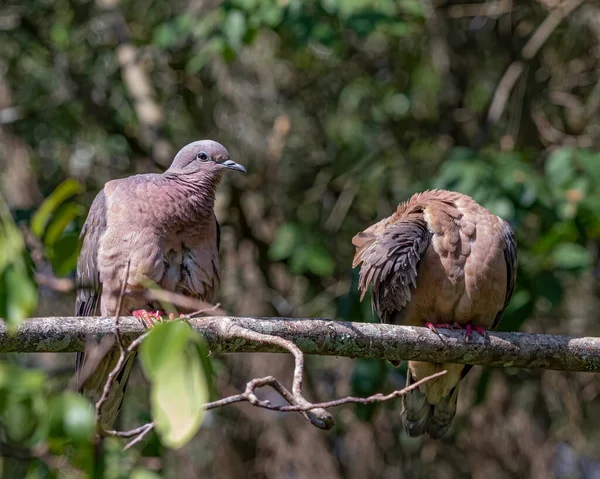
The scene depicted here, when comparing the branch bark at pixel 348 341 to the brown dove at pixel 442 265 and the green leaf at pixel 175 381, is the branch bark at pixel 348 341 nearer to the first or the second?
the brown dove at pixel 442 265

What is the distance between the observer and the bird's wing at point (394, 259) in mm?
4066

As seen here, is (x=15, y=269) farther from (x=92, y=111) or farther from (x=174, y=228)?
(x=92, y=111)

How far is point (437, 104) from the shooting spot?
7.05m

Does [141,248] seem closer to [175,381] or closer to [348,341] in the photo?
[348,341]

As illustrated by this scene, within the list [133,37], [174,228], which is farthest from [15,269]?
[133,37]

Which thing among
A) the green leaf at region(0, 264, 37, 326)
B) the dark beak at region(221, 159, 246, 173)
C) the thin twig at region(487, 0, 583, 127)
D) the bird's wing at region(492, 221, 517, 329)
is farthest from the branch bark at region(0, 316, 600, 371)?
the thin twig at region(487, 0, 583, 127)

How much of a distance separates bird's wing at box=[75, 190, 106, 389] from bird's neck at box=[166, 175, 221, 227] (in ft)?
1.15

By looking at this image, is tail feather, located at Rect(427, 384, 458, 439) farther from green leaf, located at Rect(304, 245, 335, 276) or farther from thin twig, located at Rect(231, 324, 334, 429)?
thin twig, located at Rect(231, 324, 334, 429)

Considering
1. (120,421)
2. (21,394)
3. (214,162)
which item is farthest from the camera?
(120,421)

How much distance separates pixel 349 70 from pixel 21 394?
199 inches

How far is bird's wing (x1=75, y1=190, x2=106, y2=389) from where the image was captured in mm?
4160

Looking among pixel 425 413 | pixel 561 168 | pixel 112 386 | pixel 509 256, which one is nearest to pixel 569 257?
pixel 561 168

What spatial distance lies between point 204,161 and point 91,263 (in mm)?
842

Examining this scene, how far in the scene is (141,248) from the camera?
3986 millimetres
